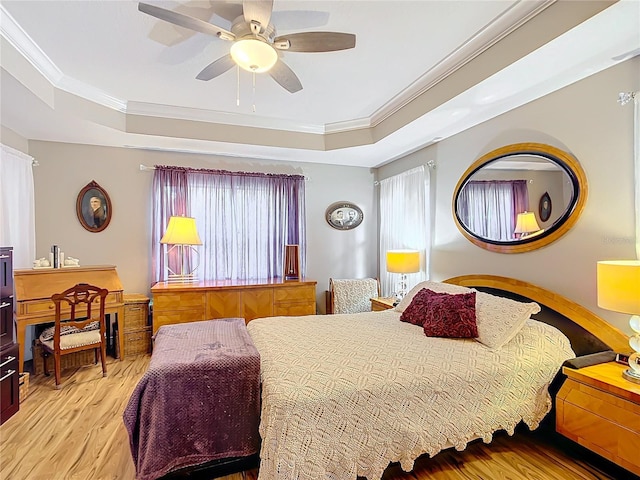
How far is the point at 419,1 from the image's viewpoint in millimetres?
2031

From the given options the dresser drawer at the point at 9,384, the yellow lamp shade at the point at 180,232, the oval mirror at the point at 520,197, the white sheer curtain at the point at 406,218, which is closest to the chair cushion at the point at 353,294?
the white sheer curtain at the point at 406,218

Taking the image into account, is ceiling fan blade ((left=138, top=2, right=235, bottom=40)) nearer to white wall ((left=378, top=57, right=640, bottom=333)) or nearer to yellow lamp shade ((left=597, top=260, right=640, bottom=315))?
white wall ((left=378, top=57, right=640, bottom=333))

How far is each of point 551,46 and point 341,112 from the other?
81.9 inches

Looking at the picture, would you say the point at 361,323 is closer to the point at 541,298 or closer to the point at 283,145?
the point at 541,298

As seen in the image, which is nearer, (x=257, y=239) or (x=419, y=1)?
(x=419, y=1)

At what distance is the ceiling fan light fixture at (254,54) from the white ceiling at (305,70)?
29cm

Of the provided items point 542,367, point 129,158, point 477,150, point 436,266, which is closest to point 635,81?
point 477,150

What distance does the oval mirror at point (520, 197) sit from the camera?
251 cm

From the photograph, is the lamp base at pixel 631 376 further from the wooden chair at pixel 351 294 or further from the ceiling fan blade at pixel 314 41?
the wooden chair at pixel 351 294

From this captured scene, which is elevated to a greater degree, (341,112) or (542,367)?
(341,112)

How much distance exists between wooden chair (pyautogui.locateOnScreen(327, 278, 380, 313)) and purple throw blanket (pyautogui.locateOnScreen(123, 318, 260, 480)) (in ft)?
8.65

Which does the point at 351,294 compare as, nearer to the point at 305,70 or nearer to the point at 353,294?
the point at 353,294

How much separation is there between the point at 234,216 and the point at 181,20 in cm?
294

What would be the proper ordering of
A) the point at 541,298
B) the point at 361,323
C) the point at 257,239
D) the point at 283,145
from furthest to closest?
1. the point at 257,239
2. the point at 283,145
3. the point at 361,323
4. the point at 541,298
